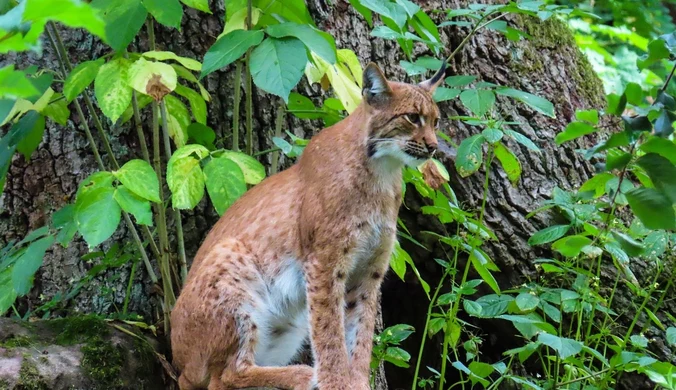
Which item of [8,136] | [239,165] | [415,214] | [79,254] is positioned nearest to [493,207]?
[415,214]

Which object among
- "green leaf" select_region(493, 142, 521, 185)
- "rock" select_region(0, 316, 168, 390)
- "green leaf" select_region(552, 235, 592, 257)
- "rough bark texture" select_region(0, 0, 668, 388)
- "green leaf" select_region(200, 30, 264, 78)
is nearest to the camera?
"green leaf" select_region(200, 30, 264, 78)

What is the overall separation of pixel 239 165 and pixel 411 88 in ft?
2.76

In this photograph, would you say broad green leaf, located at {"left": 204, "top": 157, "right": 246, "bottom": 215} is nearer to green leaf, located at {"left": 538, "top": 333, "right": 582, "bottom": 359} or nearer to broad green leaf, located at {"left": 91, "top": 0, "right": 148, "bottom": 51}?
broad green leaf, located at {"left": 91, "top": 0, "right": 148, "bottom": 51}

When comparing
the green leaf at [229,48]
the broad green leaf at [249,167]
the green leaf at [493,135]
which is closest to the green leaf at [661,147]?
the green leaf at [493,135]

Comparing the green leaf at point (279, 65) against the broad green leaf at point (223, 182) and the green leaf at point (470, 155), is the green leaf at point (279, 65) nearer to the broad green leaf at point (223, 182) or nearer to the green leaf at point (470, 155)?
the broad green leaf at point (223, 182)

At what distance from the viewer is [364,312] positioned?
131 inches

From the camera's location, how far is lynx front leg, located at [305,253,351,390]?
3.08 meters

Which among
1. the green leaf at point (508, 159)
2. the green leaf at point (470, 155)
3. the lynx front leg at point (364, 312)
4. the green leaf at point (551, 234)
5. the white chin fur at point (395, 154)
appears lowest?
the lynx front leg at point (364, 312)

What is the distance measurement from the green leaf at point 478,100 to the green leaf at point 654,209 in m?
0.88

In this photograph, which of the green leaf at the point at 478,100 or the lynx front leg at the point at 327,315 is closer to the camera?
the lynx front leg at the point at 327,315

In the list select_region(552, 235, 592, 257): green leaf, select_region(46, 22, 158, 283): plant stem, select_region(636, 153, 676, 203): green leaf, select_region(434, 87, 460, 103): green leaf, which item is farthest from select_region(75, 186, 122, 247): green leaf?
select_region(636, 153, 676, 203): green leaf

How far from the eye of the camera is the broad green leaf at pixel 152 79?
9.43 feet

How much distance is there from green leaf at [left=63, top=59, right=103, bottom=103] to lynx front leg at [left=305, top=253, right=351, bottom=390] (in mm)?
1173

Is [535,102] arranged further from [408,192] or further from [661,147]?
[408,192]
